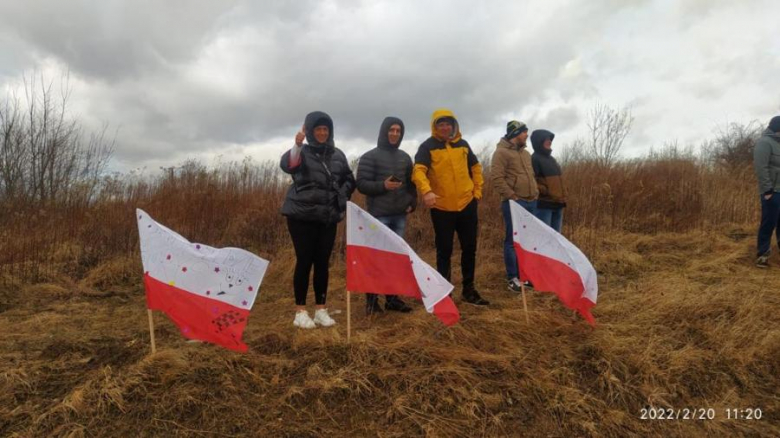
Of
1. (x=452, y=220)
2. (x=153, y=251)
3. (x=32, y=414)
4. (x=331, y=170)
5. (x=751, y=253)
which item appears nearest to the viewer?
(x=32, y=414)

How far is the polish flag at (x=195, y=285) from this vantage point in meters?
2.72

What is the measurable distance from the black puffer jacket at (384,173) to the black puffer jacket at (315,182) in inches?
13.3

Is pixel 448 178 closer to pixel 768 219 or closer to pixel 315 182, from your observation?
pixel 315 182

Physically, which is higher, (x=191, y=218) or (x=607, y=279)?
(x=191, y=218)

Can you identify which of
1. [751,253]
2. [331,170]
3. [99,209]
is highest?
[331,170]

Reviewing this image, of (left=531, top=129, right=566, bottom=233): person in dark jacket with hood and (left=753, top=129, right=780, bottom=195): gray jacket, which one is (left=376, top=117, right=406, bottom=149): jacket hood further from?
(left=753, top=129, right=780, bottom=195): gray jacket

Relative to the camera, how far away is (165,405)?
2.32 metres

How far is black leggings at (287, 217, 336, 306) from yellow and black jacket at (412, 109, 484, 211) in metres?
0.98

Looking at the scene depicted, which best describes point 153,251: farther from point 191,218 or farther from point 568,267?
point 191,218

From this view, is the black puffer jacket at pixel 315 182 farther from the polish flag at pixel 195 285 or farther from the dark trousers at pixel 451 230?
the dark trousers at pixel 451 230

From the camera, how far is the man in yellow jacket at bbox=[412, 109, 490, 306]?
3789 millimetres

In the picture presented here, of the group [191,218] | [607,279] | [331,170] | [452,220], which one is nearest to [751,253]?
[607,279]

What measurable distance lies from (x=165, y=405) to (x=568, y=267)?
9.52ft

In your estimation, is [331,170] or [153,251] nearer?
[153,251]
